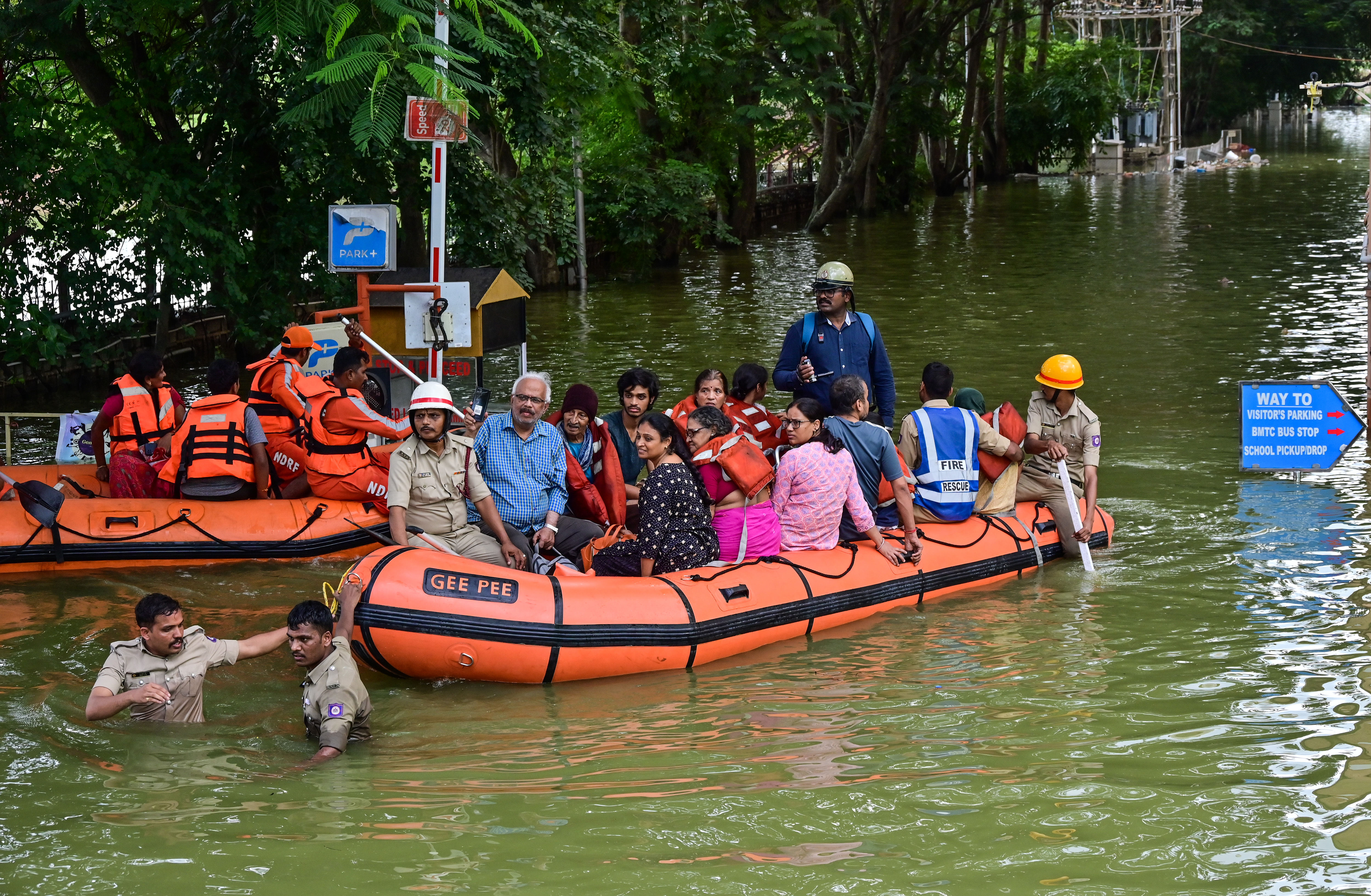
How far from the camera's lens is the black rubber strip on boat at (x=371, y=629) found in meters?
6.75

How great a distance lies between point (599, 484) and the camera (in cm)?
861

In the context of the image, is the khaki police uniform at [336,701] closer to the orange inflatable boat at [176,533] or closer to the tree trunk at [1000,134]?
the orange inflatable boat at [176,533]

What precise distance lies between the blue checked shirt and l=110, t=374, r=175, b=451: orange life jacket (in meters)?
2.87

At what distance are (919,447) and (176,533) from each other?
4.85 metres

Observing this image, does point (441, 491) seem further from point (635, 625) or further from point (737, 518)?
point (737, 518)

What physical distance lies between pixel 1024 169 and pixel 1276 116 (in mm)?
44409

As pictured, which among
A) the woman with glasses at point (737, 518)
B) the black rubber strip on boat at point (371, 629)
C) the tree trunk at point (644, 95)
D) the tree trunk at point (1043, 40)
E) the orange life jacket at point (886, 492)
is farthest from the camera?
the tree trunk at point (1043, 40)

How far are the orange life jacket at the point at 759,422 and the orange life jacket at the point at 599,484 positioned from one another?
1.01 metres

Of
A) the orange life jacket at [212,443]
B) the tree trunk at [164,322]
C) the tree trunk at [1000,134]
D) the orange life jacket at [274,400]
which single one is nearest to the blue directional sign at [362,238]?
the orange life jacket at [274,400]

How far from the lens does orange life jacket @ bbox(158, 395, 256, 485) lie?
Answer: 905 cm

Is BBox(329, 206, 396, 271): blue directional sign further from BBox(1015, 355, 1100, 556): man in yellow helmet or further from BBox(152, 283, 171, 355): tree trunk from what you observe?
BBox(152, 283, 171, 355): tree trunk

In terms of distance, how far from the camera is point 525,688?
698 centimetres

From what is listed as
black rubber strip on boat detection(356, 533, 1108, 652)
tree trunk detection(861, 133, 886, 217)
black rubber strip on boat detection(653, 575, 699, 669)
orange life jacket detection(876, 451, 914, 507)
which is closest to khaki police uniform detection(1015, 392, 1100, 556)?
orange life jacket detection(876, 451, 914, 507)

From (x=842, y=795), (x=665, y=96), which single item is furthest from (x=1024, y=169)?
(x=842, y=795)
